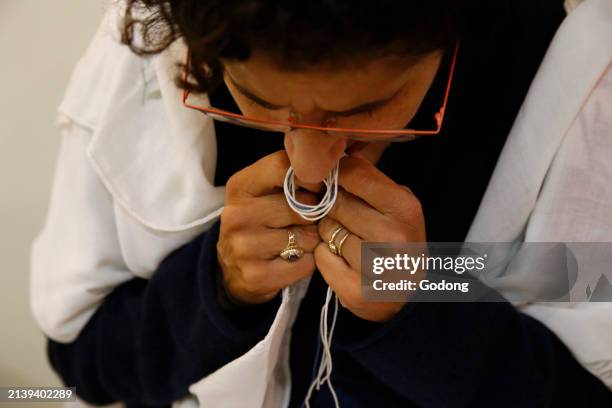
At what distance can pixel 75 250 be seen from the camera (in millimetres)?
976

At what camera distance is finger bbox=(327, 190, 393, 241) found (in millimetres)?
Answer: 691

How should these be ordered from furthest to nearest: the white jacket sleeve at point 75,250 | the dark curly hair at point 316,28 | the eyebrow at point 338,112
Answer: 1. the white jacket sleeve at point 75,250
2. the eyebrow at point 338,112
3. the dark curly hair at point 316,28

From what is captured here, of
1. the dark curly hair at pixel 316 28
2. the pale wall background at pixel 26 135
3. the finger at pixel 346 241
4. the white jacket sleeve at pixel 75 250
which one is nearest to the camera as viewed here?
the dark curly hair at pixel 316 28

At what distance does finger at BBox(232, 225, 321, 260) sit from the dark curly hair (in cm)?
25

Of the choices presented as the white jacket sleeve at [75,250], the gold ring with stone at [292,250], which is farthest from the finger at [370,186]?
the white jacket sleeve at [75,250]

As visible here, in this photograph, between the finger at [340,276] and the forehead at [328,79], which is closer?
the forehead at [328,79]

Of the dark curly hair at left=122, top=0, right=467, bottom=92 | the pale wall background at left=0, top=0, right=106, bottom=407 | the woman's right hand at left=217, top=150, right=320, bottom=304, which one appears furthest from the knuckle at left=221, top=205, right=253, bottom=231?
the pale wall background at left=0, top=0, right=106, bottom=407

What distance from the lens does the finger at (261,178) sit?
703mm

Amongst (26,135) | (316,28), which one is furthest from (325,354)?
(26,135)

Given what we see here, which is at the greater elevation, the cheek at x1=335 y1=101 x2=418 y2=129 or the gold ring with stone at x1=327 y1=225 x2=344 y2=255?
the cheek at x1=335 y1=101 x2=418 y2=129

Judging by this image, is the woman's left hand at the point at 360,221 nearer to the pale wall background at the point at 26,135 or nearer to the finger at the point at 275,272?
the finger at the point at 275,272

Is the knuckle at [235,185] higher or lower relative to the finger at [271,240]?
higher

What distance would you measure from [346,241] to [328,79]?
0.77ft

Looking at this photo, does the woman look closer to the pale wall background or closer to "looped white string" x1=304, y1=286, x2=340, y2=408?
"looped white string" x1=304, y1=286, x2=340, y2=408
